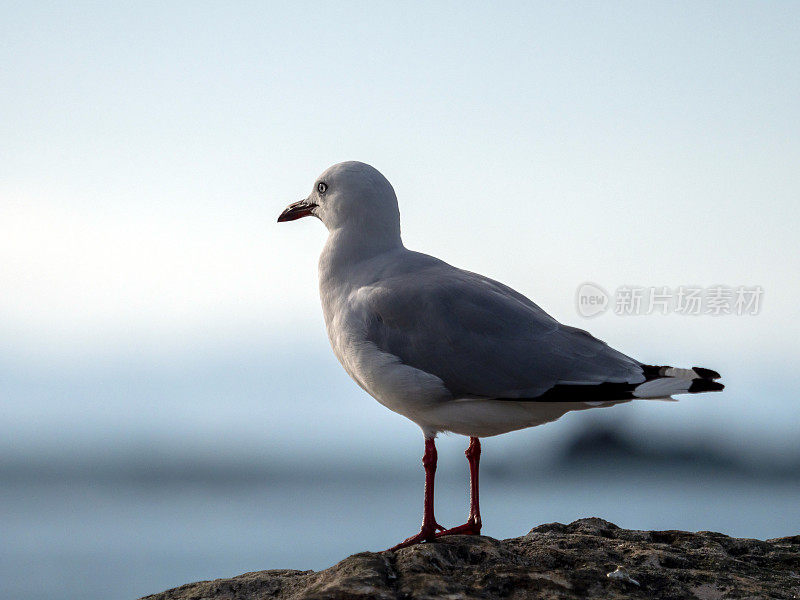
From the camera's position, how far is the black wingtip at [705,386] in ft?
19.5

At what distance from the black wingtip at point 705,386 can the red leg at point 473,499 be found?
7.43ft

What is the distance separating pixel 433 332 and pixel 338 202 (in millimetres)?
2050

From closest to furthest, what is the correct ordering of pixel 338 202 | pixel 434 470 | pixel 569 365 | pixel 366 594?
1. pixel 366 594
2. pixel 569 365
3. pixel 434 470
4. pixel 338 202

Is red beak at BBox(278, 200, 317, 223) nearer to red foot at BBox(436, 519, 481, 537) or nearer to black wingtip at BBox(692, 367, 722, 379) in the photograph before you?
red foot at BBox(436, 519, 481, 537)

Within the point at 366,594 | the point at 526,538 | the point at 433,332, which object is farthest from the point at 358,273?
the point at 366,594

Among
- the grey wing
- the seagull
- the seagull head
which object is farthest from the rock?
the seagull head

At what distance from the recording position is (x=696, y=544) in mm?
6781

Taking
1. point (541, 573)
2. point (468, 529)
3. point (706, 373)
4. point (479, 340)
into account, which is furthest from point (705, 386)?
point (468, 529)

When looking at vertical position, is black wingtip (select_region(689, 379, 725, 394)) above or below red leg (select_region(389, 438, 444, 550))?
above

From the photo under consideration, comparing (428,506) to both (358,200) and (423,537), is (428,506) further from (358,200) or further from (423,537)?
(358,200)

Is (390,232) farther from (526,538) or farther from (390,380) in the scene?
(526,538)

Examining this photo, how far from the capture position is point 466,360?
657 cm

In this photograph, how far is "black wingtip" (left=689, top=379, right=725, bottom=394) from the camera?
5.93 metres

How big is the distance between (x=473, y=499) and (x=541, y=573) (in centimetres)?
196
